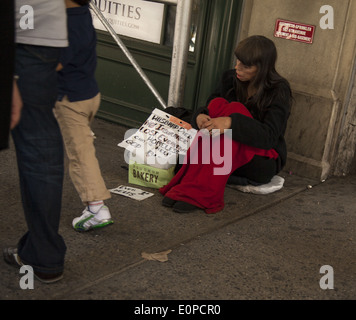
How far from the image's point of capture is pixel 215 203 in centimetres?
412

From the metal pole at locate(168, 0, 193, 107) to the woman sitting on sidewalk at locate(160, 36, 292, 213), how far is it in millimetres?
383

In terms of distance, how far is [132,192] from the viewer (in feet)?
14.1

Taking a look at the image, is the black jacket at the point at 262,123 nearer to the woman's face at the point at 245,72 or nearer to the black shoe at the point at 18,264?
the woman's face at the point at 245,72

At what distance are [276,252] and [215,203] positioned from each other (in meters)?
0.64

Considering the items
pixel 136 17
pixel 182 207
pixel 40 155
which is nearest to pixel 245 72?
pixel 182 207

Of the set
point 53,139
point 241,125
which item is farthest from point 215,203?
point 53,139

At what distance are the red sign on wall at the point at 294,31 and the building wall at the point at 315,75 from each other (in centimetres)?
3

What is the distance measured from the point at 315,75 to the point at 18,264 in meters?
2.67

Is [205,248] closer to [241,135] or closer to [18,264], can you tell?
[241,135]

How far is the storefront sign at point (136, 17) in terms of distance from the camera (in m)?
5.42

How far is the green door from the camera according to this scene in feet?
16.7

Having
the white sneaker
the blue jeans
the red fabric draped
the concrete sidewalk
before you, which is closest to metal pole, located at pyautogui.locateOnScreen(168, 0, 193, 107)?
the red fabric draped

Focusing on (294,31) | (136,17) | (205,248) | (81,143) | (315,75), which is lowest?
(205,248)
